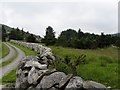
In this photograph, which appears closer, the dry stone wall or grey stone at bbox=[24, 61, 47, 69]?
the dry stone wall

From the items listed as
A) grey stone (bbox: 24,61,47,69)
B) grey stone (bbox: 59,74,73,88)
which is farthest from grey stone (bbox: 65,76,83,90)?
grey stone (bbox: 24,61,47,69)

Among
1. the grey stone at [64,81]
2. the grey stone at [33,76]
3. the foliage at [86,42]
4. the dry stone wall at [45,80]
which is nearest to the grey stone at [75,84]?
the dry stone wall at [45,80]

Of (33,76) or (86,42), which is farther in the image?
(86,42)

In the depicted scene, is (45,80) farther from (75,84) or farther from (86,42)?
(86,42)

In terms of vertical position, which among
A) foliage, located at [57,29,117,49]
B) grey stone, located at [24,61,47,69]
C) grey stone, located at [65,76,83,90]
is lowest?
grey stone, located at [65,76,83,90]

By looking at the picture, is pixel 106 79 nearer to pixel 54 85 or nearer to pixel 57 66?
pixel 57 66

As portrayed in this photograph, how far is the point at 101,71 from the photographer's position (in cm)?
1172

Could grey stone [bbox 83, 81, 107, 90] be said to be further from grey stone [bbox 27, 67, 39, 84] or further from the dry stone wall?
grey stone [bbox 27, 67, 39, 84]

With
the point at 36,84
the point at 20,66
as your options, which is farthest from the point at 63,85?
the point at 20,66

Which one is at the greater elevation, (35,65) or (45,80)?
(35,65)

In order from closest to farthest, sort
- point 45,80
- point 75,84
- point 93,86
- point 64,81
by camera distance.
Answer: point 93,86 → point 75,84 → point 64,81 → point 45,80

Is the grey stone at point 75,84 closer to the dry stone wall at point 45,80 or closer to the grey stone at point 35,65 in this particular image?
the dry stone wall at point 45,80

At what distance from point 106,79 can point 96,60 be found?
4.86 meters

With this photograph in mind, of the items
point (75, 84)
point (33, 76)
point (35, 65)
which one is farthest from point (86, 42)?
point (75, 84)
